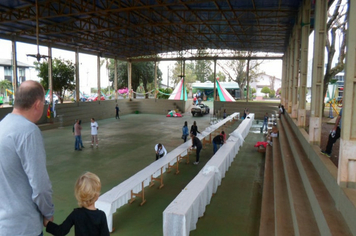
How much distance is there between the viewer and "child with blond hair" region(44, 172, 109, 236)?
83.8 inches

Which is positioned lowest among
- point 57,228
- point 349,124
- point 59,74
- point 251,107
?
point 57,228

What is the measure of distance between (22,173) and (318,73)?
758 centimetres

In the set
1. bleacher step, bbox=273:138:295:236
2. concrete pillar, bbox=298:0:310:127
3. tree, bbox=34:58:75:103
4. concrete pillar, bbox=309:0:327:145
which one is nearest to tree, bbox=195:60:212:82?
tree, bbox=34:58:75:103

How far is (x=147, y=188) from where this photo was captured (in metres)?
8.15

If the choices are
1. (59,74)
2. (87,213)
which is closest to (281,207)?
(87,213)

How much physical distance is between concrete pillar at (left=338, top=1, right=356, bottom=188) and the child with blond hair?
11.6 ft

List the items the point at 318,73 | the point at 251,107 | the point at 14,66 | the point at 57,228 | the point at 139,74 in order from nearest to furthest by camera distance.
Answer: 1. the point at 57,228
2. the point at 318,73
3. the point at 14,66
4. the point at 251,107
5. the point at 139,74

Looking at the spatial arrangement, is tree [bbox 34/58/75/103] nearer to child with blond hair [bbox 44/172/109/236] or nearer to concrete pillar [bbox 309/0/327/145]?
concrete pillar [bbox 309/0/327/145]

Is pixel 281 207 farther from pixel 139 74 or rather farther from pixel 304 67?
pixel 139 74

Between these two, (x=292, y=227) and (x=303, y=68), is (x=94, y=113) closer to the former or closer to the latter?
(x=303, y=68)

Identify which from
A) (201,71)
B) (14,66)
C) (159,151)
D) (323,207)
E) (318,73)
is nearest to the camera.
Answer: (323,207)

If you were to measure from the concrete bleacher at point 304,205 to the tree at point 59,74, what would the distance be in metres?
21.8

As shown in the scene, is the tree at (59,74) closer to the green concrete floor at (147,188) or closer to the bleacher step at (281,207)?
the green concrete floor at (147,188)

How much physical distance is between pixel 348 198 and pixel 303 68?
26.0ft
